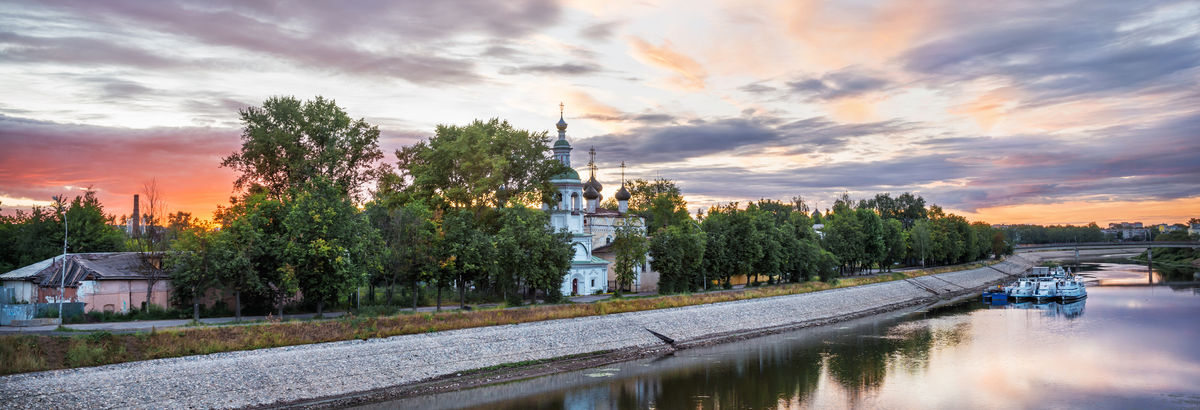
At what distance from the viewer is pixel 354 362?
31.4 meters

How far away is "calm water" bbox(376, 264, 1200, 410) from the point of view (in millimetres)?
30422

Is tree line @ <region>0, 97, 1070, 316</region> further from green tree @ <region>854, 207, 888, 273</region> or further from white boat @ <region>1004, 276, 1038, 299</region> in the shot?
white boat @ <region>1004, 276, 1038, 299</region>

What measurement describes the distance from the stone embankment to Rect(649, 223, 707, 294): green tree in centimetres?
516

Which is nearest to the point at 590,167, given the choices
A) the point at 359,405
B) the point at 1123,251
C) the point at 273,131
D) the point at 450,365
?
the point at 273,131

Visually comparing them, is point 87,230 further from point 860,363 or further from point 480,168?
point 860,363

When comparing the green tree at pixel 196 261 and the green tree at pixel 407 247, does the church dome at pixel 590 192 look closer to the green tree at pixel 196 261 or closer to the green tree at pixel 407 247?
the green tree at pixel 407 247

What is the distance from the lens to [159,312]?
116 feet

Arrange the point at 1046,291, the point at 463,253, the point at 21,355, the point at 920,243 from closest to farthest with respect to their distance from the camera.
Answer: the point at 21,355 → the point at 463,253 → the point at 1046,291 → the point at 920,243


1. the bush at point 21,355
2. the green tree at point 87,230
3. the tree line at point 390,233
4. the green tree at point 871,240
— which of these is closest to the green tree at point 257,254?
the tree line at point 390,233

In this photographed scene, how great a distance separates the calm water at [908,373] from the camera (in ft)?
99.8

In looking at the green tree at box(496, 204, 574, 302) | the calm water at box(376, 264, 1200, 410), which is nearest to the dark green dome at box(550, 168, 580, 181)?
the green tree at box(496, 204, 574, 302)

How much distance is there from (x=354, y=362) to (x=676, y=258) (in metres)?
29.4

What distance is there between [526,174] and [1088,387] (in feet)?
121

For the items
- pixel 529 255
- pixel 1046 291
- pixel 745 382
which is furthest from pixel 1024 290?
pixel 529 255
